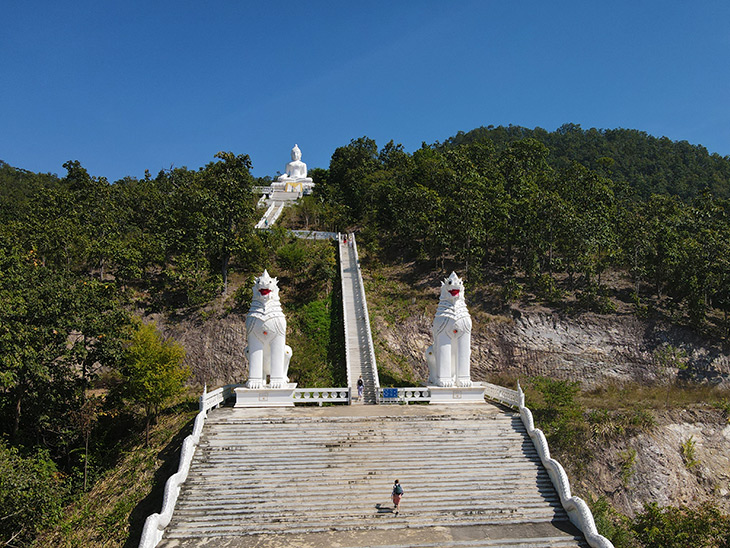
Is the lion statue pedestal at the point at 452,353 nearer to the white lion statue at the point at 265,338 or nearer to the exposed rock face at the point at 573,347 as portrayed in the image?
the white lion statue at the point at 265,338

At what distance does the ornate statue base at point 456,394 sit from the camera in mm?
20312

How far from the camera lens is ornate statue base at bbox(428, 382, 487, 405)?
66.6ft

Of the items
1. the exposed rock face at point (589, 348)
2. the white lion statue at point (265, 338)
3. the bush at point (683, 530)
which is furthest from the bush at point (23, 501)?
the exposed rock face at point (589, 348)

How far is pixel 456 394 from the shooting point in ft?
66.9

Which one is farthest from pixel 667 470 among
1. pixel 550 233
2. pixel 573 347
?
pixel 550 233

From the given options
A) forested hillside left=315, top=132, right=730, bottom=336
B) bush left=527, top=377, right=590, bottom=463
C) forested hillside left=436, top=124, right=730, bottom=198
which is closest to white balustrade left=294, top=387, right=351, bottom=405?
bush left=527, top=377, right=590, bottom=463

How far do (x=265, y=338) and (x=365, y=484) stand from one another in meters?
7.12

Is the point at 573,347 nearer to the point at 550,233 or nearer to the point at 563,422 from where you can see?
the point at 550,233

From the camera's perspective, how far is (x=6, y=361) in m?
16.9

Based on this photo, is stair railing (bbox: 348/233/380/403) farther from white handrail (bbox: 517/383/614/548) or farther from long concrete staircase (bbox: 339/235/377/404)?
white handrail (bbox: 517/383/614/548)

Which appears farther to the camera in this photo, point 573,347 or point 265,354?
point 573,347

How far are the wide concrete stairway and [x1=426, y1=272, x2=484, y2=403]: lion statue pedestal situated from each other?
1.85 metres

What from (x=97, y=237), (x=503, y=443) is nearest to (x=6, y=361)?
(x=503, y=443)

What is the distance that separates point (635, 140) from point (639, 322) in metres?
84.3
